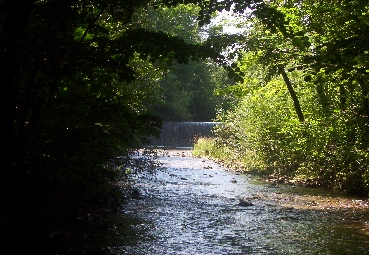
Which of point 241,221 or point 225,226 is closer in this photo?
point 225,226

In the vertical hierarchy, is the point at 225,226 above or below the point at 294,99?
below

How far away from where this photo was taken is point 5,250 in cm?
473

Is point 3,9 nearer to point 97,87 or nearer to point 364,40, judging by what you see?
point 97,87

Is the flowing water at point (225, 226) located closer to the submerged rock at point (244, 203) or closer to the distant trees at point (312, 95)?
the submerged rock at point (244, 203)

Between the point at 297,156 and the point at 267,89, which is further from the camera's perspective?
the point at 267,89

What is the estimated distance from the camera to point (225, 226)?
8.59 meters

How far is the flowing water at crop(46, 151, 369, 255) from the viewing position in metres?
7.00

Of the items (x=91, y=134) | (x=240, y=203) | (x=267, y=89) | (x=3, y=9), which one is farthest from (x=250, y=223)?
(x=267, y=89)

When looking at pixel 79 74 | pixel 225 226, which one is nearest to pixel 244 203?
pixel 225 226

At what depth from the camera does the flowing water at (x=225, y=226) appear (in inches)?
275

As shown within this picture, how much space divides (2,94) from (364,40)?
13.4 feet

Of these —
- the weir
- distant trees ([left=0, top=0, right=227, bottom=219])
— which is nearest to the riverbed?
distant trees ([left=0, top=0, right=227, bottom=219])

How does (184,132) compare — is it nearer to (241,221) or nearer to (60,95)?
(241,221)

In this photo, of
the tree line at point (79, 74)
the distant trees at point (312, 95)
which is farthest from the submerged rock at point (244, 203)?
the tree line at point (79, 74)
